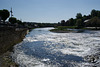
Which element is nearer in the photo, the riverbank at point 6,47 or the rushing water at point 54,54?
the riverbank at point 6,47

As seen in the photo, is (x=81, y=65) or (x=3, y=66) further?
(x=81, y=65)

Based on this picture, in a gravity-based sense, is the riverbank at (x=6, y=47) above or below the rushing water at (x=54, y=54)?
above

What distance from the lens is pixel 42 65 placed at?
11.0 m

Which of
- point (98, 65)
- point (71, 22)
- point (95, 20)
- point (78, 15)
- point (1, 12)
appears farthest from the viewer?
point (78, 15)

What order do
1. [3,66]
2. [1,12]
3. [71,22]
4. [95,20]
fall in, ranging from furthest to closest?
[71,22], [95,20], [1,12], [3,66]

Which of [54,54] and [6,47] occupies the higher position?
[6,47]

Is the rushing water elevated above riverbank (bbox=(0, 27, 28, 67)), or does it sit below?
below

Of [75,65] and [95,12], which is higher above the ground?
[95,12]

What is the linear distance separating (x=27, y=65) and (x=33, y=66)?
0.77m

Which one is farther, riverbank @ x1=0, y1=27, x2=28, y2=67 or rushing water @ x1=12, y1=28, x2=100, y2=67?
rushing water @ x1=12, y1=28, x2=100, y2=67

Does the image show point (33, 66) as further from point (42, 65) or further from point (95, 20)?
point (95, 20)

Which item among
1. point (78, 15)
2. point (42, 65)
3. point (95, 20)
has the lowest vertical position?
point (42, 65)

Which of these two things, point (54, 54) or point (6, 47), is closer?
point (54, 54)

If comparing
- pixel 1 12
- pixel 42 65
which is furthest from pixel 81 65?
pixel 1 12
